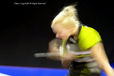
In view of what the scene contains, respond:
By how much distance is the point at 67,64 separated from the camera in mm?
1462

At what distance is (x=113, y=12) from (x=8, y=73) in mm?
1683

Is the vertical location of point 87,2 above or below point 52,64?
above

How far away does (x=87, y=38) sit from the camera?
126cm

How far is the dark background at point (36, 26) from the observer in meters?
3.16

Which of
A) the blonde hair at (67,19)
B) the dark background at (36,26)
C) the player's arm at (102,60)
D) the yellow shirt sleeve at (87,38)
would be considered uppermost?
the dark background at (36,26)

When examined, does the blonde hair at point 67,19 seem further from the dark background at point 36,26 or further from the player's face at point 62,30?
the dark background at point 36,26

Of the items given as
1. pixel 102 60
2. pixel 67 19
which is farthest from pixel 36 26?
pixel 102 60

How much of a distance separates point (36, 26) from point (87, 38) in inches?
83.6

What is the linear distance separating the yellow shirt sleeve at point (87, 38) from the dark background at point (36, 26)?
191 centimetres

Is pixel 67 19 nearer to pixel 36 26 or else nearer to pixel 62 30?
pixel 62 30

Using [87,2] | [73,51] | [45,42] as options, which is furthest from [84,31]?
[45,42]

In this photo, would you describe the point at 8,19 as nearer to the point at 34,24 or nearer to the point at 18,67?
the point at 34,24

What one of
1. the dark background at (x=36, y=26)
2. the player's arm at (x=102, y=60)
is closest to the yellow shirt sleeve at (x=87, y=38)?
the player's arm at (x=102, y=60)

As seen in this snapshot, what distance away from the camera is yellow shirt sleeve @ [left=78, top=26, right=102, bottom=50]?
124 cm
